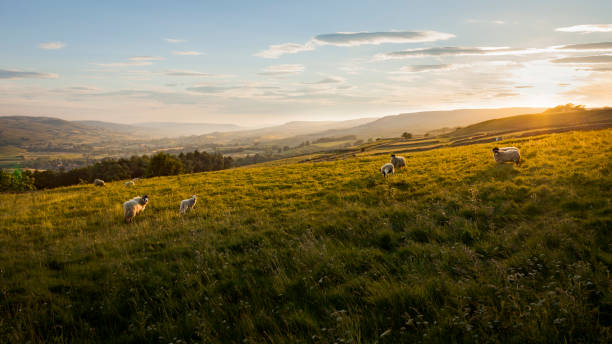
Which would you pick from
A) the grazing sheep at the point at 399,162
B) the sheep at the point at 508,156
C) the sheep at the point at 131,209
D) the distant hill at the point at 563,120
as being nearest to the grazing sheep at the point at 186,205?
the sheep at the point at 131,209

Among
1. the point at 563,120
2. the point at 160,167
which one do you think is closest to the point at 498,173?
the point at 160,167

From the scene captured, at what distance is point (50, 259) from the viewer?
795cm

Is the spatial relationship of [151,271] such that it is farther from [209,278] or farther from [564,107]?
[564,107]

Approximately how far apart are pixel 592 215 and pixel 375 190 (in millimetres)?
7737

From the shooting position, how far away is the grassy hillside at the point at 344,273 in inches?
157

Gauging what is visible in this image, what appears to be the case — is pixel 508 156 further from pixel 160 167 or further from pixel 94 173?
pixel 94 173

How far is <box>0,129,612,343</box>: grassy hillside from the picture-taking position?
4000 millimetres

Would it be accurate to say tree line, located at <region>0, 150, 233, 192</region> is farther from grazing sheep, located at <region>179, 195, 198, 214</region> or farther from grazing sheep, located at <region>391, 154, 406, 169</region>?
grazing sheep, located at <region>391, 154, 406, 169</region>

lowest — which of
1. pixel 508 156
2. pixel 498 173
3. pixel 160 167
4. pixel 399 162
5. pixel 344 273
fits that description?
pixel 344 273

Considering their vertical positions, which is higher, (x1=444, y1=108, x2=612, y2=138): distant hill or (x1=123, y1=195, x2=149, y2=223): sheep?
(x1=444, y1=108, x2=612, y2=138): distant hill

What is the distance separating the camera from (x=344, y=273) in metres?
5.70

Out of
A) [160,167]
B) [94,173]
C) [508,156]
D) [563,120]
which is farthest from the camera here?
[563,120]

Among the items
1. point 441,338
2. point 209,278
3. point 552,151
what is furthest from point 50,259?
point 552,151

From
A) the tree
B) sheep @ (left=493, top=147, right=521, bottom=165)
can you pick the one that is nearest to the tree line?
the tree
